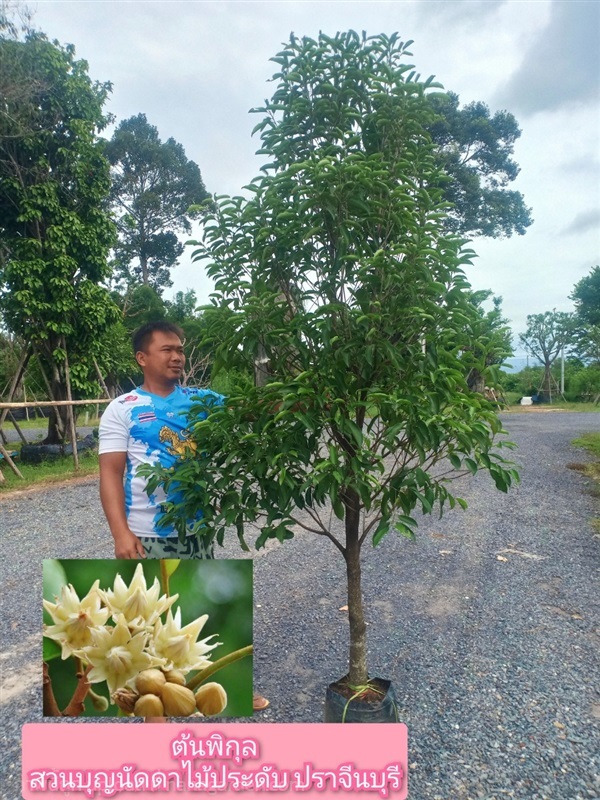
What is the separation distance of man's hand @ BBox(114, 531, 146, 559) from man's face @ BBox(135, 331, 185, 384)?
62cm

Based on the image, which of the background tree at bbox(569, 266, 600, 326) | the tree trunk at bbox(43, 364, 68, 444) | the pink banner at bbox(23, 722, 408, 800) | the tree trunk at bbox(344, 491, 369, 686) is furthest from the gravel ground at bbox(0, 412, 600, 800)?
the background tree at bbox(569, 266, 600, 326)

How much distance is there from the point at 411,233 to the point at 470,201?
1501 cm

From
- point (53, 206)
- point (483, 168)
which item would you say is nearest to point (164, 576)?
point (53, 206)

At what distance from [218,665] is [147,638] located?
241mm

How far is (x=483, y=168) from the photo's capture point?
53.2 ft

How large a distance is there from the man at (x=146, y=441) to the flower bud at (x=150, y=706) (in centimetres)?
59

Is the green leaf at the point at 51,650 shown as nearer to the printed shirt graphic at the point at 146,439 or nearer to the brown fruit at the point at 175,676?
the brown fruit at the point at 175,676

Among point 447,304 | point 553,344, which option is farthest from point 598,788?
point 553,344

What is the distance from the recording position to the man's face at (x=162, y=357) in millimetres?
2309

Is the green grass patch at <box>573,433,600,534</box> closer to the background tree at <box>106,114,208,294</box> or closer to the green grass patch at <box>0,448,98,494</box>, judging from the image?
the green grass patch at <box>0,448,98,494</box>

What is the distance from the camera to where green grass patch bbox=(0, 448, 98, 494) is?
28.5 feet

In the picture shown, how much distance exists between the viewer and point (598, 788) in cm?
226

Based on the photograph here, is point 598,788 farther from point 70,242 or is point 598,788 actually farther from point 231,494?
point 70,242

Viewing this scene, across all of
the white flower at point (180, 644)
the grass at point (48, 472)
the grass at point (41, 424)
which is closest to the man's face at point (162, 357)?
the white flower at point (180, 644)
